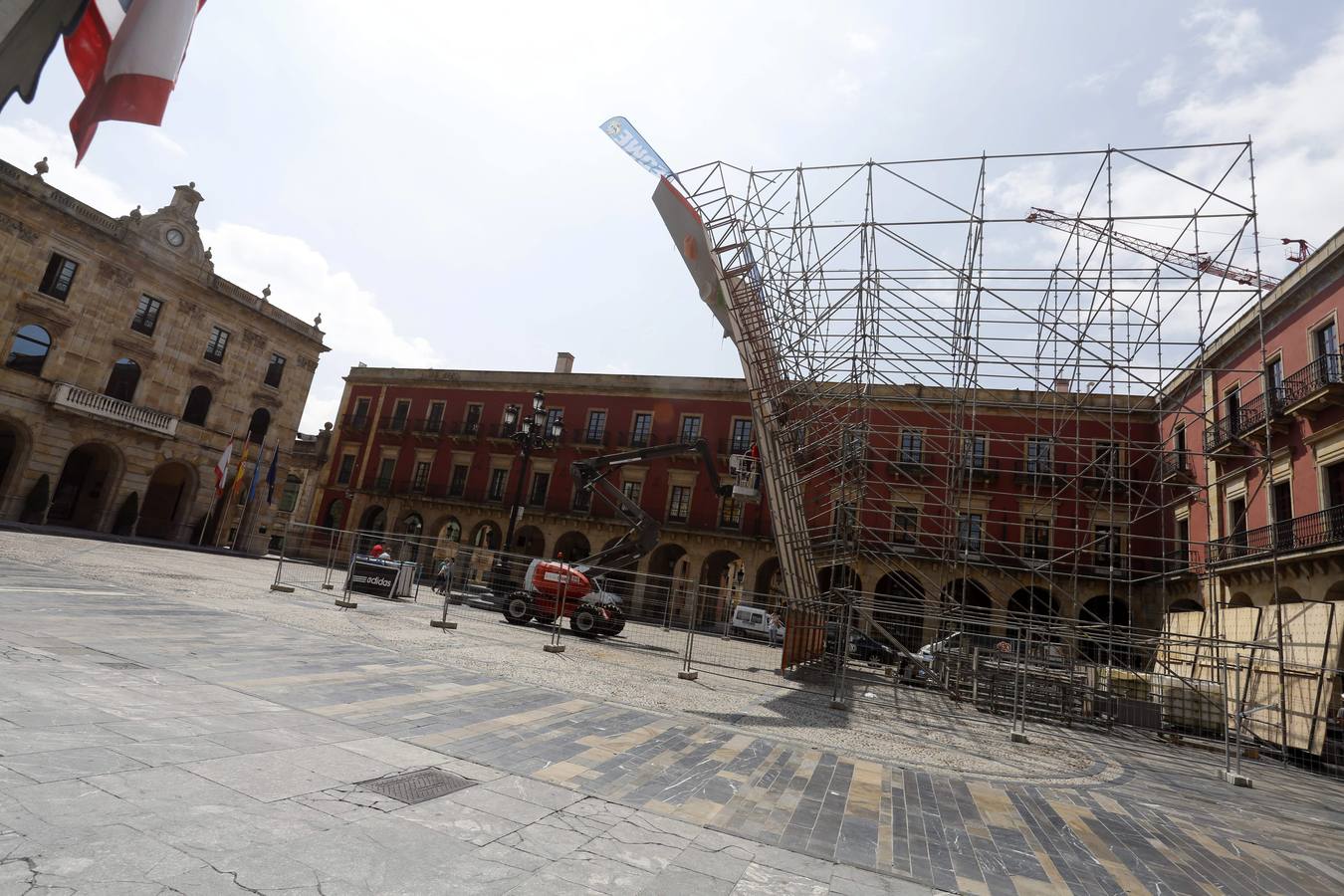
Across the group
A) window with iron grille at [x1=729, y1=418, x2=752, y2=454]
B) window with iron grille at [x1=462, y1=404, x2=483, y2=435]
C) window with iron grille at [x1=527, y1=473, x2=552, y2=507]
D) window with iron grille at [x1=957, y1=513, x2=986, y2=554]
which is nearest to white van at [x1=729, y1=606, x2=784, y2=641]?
window with iron grille at [x1=957, y1=513, x2=986, y2=554]

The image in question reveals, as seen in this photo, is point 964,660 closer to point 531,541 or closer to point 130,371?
point 531,541

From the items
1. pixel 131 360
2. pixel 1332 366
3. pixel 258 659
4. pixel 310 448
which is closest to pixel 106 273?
pixel 131 360

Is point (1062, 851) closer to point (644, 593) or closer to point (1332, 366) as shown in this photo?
point (644, 593)

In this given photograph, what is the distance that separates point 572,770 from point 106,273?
96.1 feet

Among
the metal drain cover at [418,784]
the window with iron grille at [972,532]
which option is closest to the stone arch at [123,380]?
the metal drain cover at [418,784]

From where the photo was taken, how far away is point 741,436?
2930cm

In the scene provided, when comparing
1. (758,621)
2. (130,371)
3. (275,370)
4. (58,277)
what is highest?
(58,277)

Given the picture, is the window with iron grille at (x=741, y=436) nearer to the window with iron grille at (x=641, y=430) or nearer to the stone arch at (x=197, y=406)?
the window with iron grille at (x=641, y=430)

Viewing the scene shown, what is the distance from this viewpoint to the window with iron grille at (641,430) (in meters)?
30.8

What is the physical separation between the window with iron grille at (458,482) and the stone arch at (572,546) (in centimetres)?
597

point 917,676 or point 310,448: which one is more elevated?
point 310,448

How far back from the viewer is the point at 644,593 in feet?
51.4

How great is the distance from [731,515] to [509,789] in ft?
81.1

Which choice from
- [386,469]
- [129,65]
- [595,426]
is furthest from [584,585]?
[386,469]
